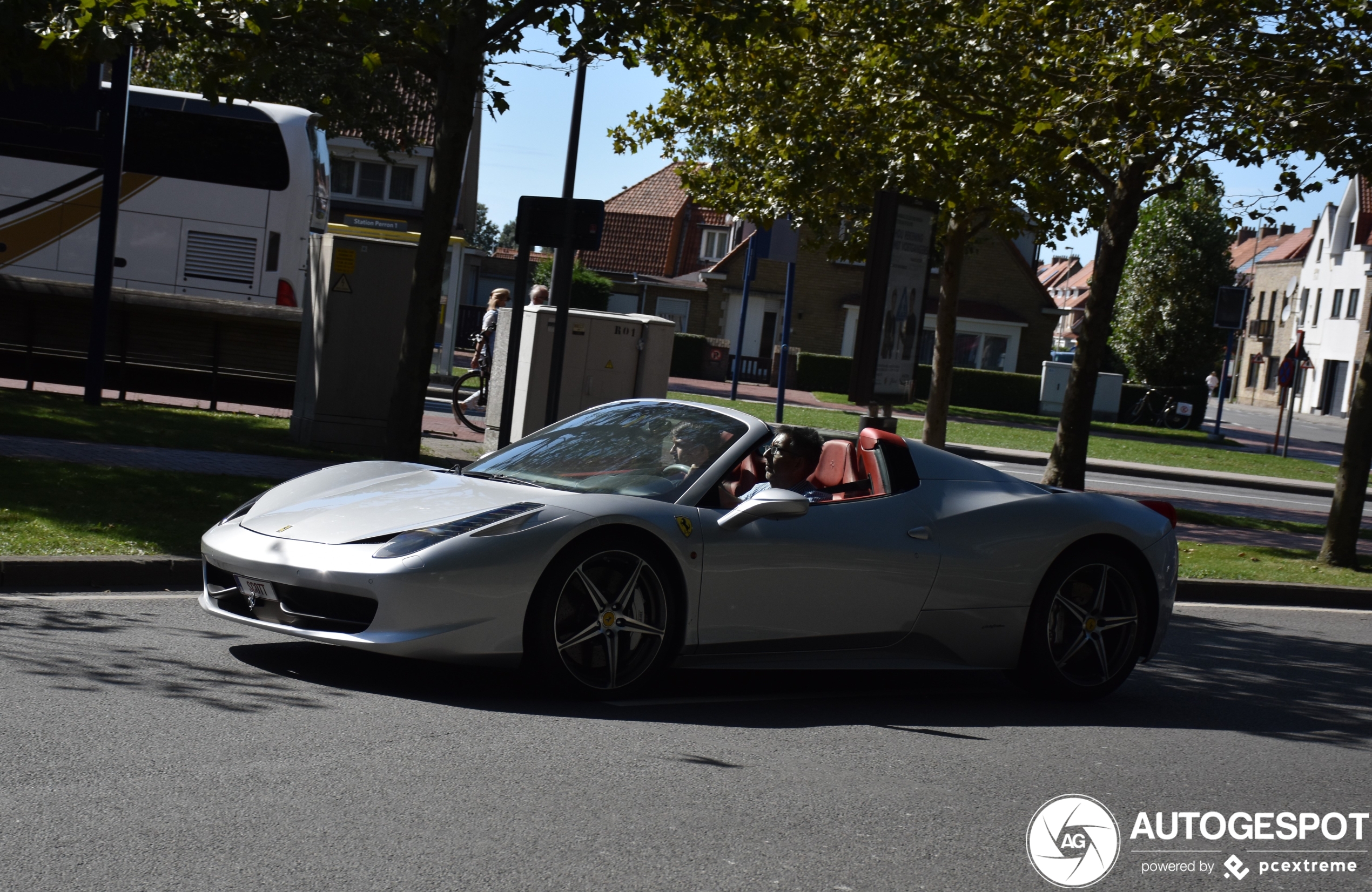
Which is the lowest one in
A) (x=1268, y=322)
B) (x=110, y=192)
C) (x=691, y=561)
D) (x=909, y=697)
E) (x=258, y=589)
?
(x=909, y=697)

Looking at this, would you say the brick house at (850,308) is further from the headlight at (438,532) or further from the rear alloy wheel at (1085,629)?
the headlight at (438,532)

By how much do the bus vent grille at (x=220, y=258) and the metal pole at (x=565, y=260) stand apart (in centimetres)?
953

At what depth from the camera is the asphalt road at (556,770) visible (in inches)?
155

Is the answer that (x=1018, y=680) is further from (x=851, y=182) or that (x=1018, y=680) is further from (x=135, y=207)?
(x=135, y=207)

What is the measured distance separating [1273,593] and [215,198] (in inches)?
654

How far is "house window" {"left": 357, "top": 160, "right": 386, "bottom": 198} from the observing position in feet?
160

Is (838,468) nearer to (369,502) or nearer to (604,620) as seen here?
(604,620)

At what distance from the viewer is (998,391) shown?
45250 mm

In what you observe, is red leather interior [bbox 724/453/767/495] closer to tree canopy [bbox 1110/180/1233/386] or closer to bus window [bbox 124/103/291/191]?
bus window [bbox 124/103/291/191]

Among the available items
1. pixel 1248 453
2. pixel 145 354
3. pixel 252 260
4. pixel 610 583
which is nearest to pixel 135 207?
pixel 252 260

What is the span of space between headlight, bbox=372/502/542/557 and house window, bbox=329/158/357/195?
4523 centimetres

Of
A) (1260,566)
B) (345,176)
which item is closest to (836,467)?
(1260,566)

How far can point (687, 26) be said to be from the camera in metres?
12.4

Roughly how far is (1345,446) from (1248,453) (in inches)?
818
